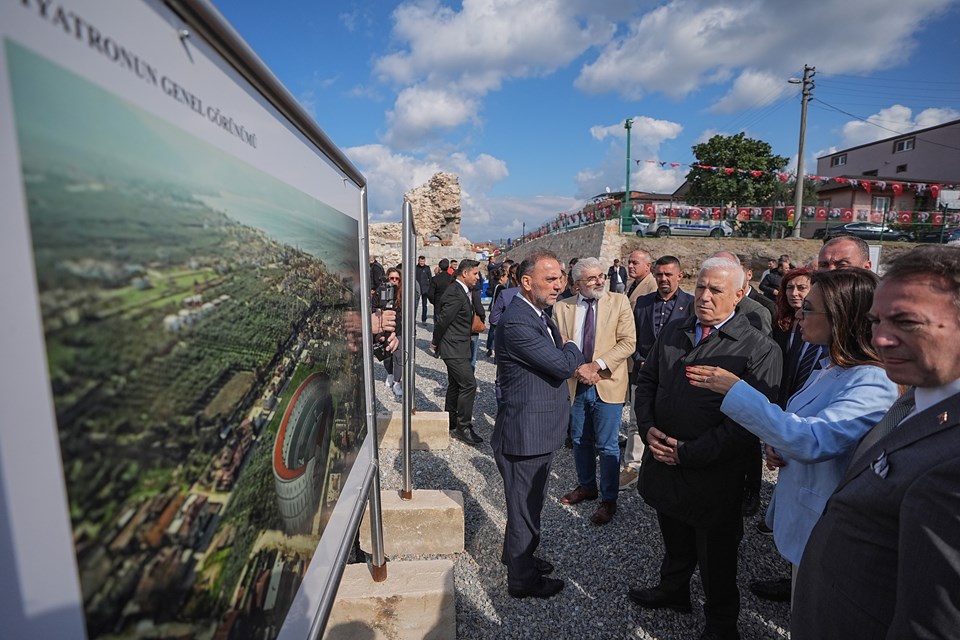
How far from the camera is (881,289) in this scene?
1.44 metres

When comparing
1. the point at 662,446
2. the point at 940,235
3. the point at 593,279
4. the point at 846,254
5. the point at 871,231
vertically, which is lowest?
the point at 662,446

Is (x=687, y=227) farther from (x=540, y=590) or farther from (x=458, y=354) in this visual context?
(x=540, y=590)

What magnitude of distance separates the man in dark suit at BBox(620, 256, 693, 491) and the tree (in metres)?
27.4

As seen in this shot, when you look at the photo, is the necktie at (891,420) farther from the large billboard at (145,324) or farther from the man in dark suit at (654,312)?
the man in dark suit at (654,312)

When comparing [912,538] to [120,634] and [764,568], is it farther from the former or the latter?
[764,568]

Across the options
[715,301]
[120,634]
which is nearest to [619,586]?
[715,301]

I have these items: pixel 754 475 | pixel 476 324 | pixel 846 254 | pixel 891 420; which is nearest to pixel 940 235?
pixel 846 254

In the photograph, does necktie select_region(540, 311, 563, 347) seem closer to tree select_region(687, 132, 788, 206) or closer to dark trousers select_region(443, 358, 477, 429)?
dark trousers select_region(443, 358, 477, 429)

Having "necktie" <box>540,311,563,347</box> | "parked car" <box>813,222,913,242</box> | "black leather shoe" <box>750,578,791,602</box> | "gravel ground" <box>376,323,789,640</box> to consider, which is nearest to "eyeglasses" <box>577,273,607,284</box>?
"necktie" <box>540,311,563,347</box>

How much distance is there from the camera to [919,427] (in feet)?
4.06

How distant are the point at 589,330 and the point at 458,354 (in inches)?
75.6

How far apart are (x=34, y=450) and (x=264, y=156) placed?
722mm

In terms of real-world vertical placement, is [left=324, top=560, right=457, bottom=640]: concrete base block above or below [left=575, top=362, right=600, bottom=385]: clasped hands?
below

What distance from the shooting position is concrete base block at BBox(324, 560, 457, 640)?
2.25 metres
